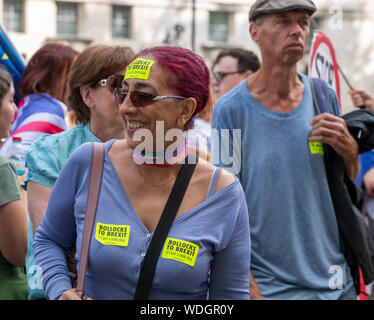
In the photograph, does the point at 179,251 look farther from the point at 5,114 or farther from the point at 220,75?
the point at 220,75

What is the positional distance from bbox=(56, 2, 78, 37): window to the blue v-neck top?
974 inches

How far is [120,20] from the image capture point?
26828 mm

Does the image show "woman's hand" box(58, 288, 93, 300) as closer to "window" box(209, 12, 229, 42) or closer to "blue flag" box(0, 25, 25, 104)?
"blue flag" box(0, 25, 25, 104)

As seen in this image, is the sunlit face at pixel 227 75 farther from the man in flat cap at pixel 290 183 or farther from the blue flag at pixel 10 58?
the man in flat cap at pixel 290 183

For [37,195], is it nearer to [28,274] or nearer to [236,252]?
A: [28,274]

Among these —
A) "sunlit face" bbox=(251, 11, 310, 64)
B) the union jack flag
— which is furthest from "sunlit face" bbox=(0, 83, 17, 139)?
"sunlit face" bbox=(251, 11, 310, 64)

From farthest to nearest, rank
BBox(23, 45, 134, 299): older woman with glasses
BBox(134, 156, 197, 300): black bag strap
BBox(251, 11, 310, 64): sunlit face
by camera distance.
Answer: BBox(251, 11, 310, 64): sunlit face → BBox(23, 45, 134, 299): older woman with glasses → BBox(134, 156, 197, 300): black bag strap

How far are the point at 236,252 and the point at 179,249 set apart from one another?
0.80 ft

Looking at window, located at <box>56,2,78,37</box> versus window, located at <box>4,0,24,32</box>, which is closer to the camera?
window, located at <box>4,0,24,32</box>

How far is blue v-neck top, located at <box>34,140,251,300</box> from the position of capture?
6.90 ft

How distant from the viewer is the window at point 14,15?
2533 centimetres

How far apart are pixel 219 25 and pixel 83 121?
23.7 meters

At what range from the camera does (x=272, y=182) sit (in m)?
3.11

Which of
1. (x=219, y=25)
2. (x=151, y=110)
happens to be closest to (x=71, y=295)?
(x=151, y=110)
